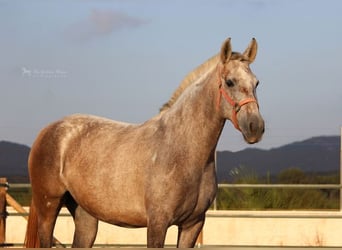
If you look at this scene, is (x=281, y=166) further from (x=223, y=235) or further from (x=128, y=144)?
(x=128, y=144)

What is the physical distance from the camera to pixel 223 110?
5328 mm

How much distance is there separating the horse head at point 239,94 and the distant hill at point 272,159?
25.1ft

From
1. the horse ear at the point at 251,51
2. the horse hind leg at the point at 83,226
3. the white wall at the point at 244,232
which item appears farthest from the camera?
the white wall at the point at 244,232

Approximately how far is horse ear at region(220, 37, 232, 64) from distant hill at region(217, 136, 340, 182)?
24.9ft

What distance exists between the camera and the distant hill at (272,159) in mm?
13562

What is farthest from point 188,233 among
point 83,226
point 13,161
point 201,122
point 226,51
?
point 13,161

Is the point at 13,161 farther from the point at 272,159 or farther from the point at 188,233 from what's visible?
the point at 188,233

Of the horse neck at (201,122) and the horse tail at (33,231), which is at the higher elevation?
the horse neck at (201,122)

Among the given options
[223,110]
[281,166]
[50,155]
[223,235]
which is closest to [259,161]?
[281,166]

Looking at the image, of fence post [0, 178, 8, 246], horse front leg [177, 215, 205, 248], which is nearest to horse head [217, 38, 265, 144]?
horse front leg [177, 215, 205, 248]

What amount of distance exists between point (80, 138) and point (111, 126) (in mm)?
274

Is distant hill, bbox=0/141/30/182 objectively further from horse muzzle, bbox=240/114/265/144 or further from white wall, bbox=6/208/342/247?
horse muzzle, bbox=240/114/265/144

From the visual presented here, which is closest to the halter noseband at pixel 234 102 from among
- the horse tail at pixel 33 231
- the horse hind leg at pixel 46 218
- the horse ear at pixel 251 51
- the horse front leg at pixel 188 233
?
the horse ear at pixel 251 51

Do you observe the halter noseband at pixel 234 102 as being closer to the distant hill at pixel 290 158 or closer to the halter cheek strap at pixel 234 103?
the halter cheek strap at pixel 234 103
